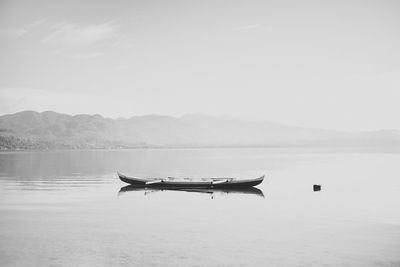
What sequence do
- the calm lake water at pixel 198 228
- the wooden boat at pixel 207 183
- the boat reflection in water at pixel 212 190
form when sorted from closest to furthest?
the calm lake water at pixel 198 228 → the boat reflection in water at pixel 212 190 → the wooden boat at pixel 207 183

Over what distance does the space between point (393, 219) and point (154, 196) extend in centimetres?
2645

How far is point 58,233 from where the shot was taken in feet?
95.9

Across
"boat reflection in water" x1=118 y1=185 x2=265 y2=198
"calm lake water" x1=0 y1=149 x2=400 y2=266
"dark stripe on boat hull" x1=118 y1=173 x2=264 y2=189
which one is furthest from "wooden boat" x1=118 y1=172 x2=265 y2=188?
"calm lake water" x1=0 y1=149 x2=400 y2=266

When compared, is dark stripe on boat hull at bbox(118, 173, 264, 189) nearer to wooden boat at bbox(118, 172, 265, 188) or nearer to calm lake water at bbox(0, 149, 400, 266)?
wooden boat at bbox(118, 172, 265, 188)

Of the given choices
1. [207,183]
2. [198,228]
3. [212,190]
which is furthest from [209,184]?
[198,228]

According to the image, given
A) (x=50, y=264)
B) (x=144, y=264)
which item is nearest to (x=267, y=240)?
(x=144, y=264)

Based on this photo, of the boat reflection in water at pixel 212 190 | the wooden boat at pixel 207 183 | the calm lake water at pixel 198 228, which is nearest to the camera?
the calm lake water at pixel 198 228

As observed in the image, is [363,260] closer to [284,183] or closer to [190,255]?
[190,255]

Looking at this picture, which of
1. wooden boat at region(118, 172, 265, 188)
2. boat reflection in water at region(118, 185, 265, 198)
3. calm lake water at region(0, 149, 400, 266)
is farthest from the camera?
wooden boat at region(118, 172, 265, 188)

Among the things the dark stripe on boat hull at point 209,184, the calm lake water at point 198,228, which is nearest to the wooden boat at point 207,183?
the dark stripe on boat hull at point 209,184

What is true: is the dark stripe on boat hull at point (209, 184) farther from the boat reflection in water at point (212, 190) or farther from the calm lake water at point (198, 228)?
the calm lake water at point (198, 228)

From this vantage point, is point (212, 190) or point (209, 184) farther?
point (209, 184)

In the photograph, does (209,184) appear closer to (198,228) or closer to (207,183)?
(207,183)

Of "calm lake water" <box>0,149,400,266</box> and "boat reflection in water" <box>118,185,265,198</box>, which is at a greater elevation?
"boat reflection in water" <box>118,185,265,198</box>
